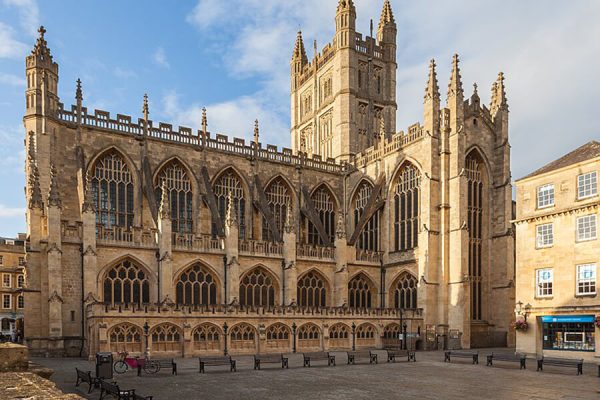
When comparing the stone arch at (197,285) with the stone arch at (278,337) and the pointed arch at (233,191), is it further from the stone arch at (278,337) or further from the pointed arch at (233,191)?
the pointed arch at (233,191)

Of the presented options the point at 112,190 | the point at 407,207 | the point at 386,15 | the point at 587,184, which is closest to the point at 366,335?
the point at 407,207

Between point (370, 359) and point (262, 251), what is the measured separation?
484 inches

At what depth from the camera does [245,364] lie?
24.3 metres

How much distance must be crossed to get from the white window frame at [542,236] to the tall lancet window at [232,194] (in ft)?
70.2

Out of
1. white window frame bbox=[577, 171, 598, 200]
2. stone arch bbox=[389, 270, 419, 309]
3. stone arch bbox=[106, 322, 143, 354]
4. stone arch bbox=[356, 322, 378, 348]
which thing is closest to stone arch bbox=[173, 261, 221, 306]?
stone arch bbox=[106, 322, 143, 354]

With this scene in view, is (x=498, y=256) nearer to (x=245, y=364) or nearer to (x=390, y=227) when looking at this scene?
(x=390, y=227)

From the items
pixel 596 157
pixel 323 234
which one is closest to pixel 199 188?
pixel 323 234

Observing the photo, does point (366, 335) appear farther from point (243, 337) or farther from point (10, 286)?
point (10, 286)

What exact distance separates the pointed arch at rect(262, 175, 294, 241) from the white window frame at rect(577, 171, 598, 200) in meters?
22.3

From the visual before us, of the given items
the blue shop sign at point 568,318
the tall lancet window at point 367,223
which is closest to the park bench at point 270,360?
the blue shop sign at point 568,318

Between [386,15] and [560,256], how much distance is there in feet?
120

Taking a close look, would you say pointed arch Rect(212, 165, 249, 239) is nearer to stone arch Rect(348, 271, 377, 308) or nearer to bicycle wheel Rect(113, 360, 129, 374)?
stone arch Rect(348, 271, 377, 308)

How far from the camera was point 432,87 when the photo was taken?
3762 centimetres

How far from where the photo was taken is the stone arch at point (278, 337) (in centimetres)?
3067
